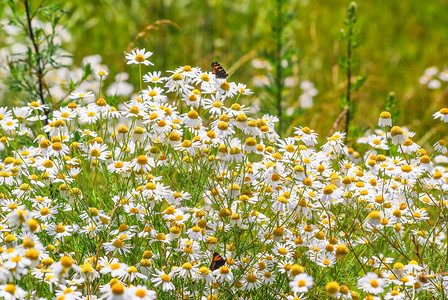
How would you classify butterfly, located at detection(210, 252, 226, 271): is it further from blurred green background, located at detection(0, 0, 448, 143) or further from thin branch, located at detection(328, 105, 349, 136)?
blurred green background, located at detection(0, 0, 448, 143)

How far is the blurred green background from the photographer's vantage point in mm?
5535

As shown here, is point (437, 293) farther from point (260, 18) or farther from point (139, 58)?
point (260, 18)

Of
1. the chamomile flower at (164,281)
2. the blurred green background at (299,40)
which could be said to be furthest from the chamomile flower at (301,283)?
the blurred green background at (299,40)

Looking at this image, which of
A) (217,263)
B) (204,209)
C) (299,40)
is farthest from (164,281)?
(299,40)

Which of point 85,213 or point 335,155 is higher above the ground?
point 335,155

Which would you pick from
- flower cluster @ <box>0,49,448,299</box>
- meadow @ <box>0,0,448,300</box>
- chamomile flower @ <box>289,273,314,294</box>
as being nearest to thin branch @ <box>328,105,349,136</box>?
meadow @ <box>0,0,448,300</box>

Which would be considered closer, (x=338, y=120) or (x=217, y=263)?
Answer: (x=217, y=263)

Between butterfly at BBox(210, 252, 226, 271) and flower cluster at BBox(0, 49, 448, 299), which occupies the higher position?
flower cluster at BBox(0, 49, 448, 299)

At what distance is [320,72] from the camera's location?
612 centimetres

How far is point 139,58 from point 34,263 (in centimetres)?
116

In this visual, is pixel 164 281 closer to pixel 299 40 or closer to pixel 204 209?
pixel 204 209

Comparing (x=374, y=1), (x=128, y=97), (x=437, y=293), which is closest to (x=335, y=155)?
(x=437, y=293)

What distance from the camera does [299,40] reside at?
667 centimetres

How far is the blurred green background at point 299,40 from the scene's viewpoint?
5.54 metres
